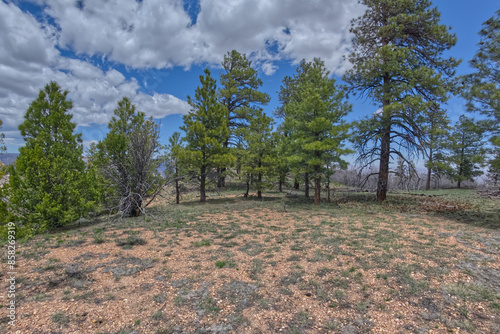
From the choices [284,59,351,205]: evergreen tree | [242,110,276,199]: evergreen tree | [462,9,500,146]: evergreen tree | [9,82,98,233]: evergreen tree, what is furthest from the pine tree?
[9,82,98,233]: evergreen tree

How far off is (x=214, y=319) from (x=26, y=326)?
2661 mm

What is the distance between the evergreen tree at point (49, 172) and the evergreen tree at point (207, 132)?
584 centimetres

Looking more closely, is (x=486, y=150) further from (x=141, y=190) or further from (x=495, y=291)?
(x=141, y=190)

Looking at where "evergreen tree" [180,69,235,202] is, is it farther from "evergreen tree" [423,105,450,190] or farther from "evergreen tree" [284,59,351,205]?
"evergreen tree" [423,105,450,190]

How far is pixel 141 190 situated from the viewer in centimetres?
1073

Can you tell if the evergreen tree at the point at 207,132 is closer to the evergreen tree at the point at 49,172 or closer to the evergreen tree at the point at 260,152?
the evergreen tree at the point at 260,152

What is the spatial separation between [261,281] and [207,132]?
11.0m

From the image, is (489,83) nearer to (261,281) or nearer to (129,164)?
(261,281)

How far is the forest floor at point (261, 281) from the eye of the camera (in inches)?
125

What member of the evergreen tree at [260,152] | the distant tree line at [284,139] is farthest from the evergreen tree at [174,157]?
the evergreen tree at [260,152]

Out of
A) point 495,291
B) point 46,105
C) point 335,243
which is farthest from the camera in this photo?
point 46,105

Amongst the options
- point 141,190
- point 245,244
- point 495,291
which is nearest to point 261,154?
point 141,190

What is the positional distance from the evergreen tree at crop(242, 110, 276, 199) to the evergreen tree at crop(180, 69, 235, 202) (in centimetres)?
179

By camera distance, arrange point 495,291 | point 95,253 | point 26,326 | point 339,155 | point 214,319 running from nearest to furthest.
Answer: point 26,326, point 214,319, point 495,291, point 95,253, point 339,155
